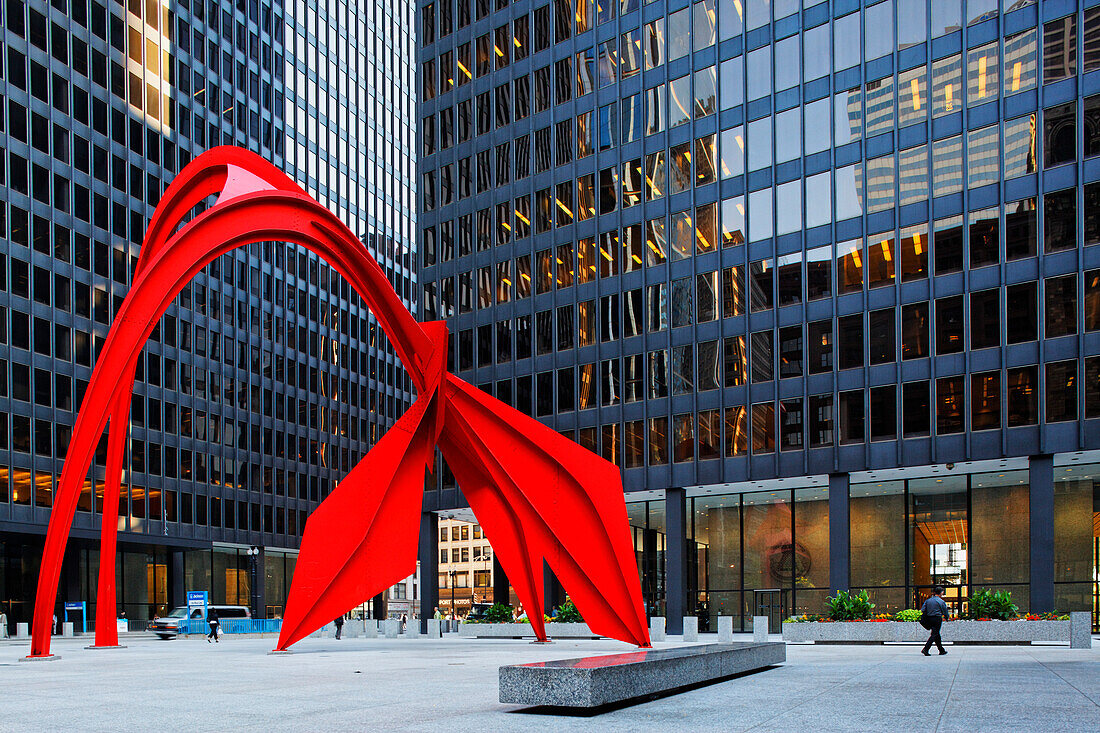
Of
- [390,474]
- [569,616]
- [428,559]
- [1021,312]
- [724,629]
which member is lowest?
[569,616]

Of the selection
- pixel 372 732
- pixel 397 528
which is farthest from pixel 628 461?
pixel 372 732

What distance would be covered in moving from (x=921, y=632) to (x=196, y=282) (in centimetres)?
5355

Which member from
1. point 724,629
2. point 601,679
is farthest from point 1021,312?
point 601,679

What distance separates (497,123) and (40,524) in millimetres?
31562

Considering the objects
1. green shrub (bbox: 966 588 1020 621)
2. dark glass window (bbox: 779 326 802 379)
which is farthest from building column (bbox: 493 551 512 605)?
green shrub (bbox: 966 588 1020 621)

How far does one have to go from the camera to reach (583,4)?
49.2 metres

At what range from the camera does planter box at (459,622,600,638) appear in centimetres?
4125

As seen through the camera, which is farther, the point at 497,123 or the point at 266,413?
the point at 266,413

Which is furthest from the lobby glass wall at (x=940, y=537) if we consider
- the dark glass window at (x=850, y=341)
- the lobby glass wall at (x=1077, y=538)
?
the dark glass window at (x=850, y=341)

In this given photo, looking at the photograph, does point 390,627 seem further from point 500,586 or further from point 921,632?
point 921,632

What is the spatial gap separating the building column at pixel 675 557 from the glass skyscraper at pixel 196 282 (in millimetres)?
32416

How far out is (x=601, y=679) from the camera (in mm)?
10469

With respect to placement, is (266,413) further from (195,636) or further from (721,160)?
(721,160)

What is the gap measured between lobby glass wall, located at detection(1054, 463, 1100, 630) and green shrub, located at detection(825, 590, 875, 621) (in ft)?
26.9
